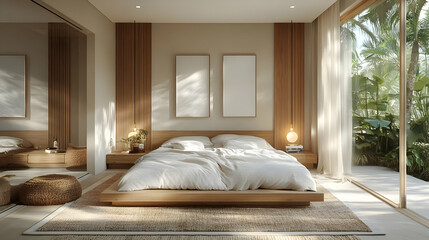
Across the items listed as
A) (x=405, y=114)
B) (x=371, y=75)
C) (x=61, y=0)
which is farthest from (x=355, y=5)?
(x=61, y=0)

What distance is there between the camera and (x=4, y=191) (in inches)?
127

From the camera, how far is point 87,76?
193 inches

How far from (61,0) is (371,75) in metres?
3.65

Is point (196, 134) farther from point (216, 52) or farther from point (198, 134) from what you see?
point (216, 52)

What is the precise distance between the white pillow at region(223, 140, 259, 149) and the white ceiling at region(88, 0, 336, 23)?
1.93 m

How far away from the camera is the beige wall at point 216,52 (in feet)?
19.4

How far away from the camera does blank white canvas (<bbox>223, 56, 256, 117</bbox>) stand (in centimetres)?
588

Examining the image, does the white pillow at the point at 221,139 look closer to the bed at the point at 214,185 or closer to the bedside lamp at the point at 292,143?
the bedside lamp at the point at 292,143

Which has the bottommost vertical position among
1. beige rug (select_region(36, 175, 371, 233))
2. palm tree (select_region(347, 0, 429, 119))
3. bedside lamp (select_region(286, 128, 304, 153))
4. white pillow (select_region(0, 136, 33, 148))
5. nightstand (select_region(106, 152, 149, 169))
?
beige rug (select_region(36, 175, 371, 233))

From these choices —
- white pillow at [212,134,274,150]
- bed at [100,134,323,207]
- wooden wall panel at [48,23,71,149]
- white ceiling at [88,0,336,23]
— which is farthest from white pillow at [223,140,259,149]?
wooden wall panel at [48,23,71,149]

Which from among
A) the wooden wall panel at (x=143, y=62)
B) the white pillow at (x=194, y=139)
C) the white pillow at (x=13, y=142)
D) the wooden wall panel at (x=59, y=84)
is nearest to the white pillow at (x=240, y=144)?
the white pillow at (x=194, y=139)

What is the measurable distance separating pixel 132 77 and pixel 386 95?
393 cm

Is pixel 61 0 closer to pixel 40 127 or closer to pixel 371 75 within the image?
pixel 40 127

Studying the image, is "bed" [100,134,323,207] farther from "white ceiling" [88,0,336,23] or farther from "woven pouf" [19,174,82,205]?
"white ceiling" [88,0,336,23]
